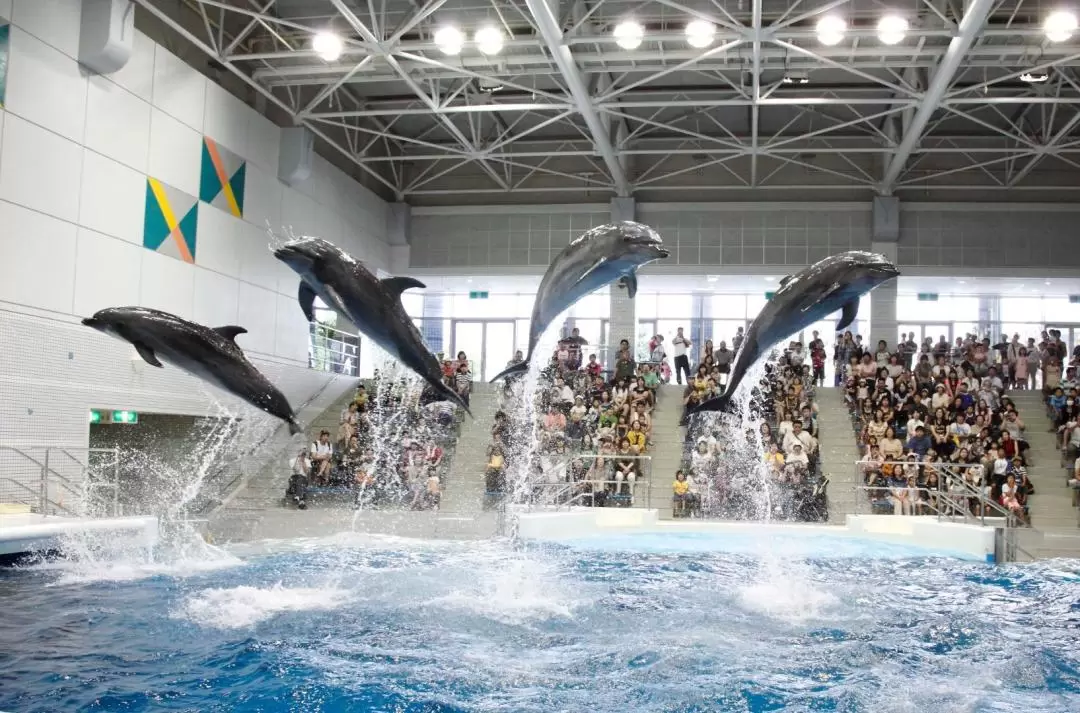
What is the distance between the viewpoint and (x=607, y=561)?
34.2ft

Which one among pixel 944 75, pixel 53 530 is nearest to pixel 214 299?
pixel 53 530

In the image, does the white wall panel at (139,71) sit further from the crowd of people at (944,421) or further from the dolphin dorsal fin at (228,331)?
the crowd of people at (944,421)

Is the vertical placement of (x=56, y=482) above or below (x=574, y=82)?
below

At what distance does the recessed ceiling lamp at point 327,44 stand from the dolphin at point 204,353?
8390 mm

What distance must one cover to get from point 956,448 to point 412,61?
32.4ft

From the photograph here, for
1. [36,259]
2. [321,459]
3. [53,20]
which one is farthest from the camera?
[321,459]

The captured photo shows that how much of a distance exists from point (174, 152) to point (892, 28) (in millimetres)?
9812

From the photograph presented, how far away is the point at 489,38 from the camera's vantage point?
547 inches

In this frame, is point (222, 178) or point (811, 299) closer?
point (811, 299)

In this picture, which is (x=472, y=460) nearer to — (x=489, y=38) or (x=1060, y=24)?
(x=489, y=38)

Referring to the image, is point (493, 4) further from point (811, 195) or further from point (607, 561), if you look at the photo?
point (811, 195)

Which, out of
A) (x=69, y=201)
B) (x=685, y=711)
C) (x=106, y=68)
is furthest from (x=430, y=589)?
(x=106, y=68)

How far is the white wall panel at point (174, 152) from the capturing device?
46.2 ft

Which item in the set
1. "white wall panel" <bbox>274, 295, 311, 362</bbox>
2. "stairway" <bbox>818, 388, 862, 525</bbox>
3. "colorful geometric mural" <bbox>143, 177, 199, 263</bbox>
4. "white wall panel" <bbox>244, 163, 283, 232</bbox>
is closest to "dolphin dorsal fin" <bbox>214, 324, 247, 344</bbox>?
"colorful geometric mural" <bbox>143, 177, 199, 263</bbox>
